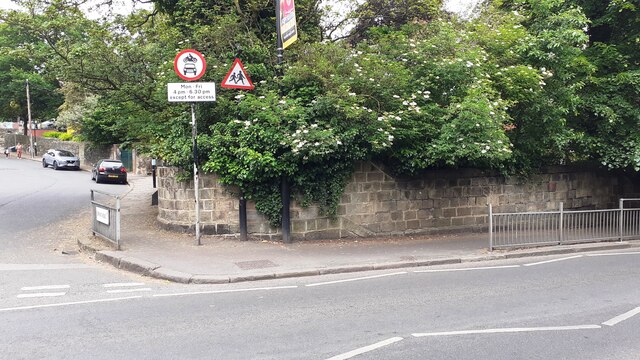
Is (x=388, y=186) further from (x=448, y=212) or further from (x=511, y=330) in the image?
(x=511, y=330)

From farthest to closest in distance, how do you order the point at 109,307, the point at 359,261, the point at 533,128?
1. the point at 533,128
2. the point at 359,261
3. the point at 109,307

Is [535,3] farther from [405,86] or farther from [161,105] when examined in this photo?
[161,105]

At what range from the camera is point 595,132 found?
15.6m

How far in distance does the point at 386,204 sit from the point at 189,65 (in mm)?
5958

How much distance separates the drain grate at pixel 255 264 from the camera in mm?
10000

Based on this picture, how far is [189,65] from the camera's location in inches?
444

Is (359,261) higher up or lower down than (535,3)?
lower down

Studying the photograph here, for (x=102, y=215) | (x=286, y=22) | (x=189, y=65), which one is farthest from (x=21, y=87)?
(x=286, y=22)

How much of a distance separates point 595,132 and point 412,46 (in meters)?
6.56

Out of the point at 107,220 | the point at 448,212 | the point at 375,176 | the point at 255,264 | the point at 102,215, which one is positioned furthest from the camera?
the point at 448,212

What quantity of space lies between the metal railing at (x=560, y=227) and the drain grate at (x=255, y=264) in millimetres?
5206

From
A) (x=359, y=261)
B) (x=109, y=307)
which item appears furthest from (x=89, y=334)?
(x=359, y=261)

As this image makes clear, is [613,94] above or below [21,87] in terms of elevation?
below

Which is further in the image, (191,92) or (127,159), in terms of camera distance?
(127,159)
